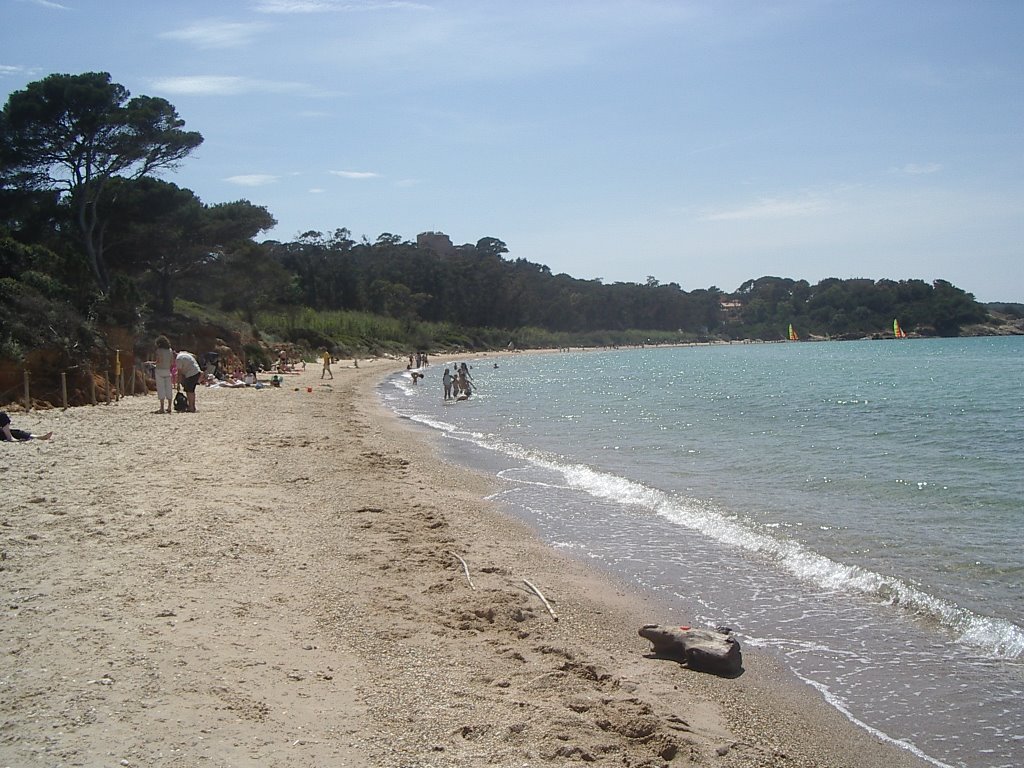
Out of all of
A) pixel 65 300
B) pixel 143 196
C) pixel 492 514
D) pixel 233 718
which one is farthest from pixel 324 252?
pixel 233 718

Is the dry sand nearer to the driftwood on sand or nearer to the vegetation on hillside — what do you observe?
the driftwood on sand

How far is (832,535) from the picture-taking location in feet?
29.0

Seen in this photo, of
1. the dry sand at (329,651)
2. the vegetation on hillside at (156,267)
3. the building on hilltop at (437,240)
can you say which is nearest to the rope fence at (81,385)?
the vegetation on hillside at (156,267)

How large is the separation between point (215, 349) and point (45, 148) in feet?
30.1

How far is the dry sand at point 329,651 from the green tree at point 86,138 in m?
23.0

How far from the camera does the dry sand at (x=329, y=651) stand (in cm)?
377

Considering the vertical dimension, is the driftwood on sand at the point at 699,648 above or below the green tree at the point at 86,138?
below

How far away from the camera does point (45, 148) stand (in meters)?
28.8

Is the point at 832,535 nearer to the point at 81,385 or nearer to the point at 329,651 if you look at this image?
the point at 329,651

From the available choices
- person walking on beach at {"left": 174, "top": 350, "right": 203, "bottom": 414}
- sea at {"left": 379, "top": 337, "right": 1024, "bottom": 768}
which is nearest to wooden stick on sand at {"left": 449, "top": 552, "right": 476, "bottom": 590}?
sea at {"left": 379, "top": 337, "right": 1024, "bottom": 768}

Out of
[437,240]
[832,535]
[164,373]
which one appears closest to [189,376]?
[164,373]

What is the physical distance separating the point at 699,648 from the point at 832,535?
14.0 ft

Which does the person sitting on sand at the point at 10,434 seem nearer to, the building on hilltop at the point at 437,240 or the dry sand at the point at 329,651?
the dry sand at the point at 329,651

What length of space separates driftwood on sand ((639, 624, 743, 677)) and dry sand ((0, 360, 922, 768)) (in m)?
0.11
